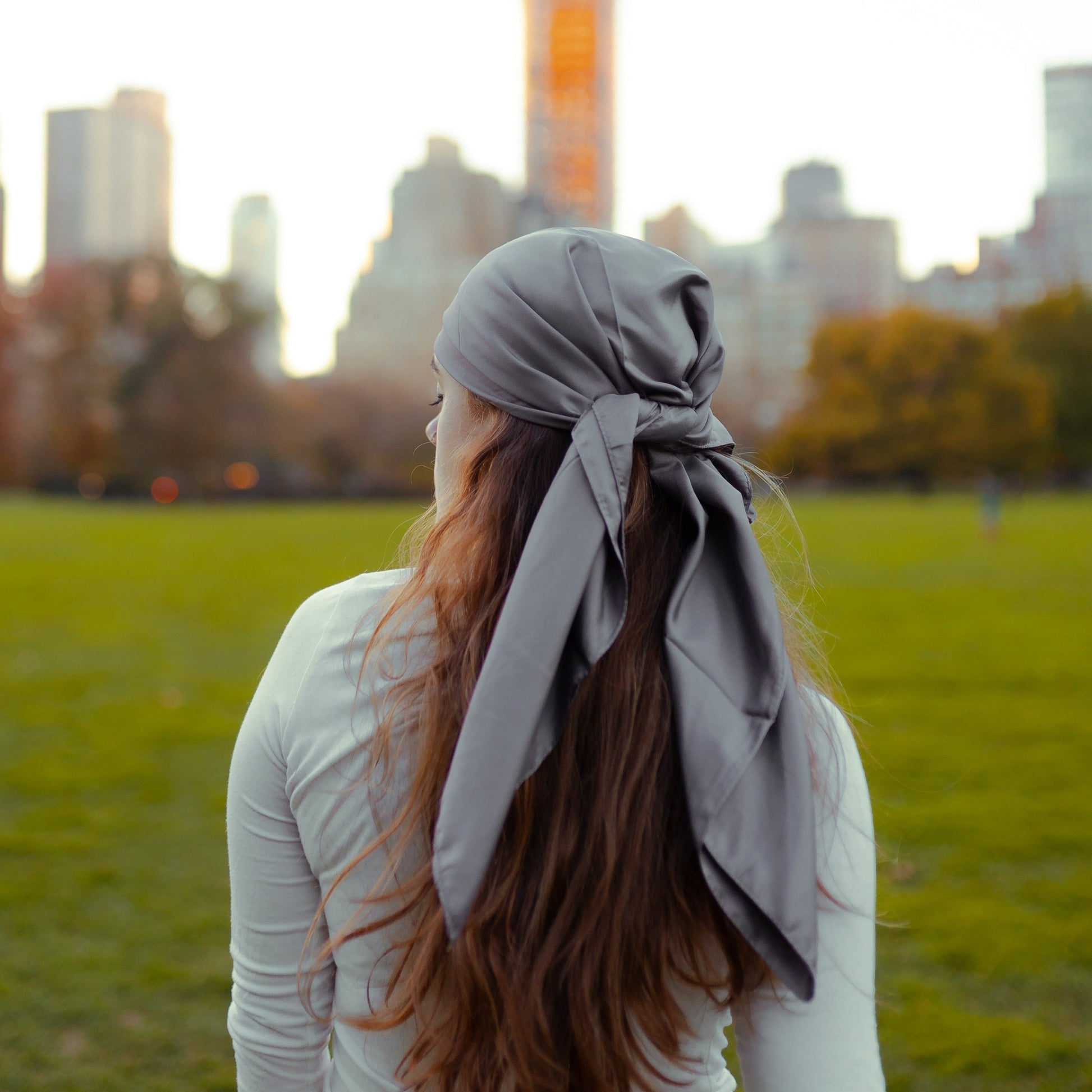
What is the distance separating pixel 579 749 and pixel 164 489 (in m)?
53.0

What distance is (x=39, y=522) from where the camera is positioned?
28.7 m

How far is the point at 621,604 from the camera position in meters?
1.08

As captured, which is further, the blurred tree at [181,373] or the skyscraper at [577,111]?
the skyscraper at [577,111]

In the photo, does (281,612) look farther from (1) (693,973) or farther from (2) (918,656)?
(1) (693,973)

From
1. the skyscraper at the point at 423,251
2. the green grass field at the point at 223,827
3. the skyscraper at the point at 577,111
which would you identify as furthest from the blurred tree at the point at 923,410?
the skyscraper at the point at 577,111

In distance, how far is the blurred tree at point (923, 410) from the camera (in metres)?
54.7

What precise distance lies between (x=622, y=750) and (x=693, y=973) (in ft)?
0.85

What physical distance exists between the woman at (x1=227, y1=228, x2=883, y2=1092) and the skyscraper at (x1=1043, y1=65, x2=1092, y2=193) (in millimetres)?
157694

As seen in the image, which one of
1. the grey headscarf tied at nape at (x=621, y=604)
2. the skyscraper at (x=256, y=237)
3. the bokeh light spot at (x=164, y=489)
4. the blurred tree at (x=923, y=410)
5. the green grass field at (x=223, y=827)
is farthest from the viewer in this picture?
the skyscraper at (x=256, y=237)

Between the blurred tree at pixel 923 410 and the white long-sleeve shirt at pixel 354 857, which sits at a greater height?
the blurred tree at pixel 923 410

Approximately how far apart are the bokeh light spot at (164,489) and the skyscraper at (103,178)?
117284mm

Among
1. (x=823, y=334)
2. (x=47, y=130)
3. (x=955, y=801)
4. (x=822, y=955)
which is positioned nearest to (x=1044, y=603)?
(x=955, y=801)

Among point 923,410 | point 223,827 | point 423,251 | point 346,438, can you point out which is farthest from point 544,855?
point 423,251

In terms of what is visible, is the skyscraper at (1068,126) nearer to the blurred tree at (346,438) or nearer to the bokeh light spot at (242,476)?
the blurred tree at (346,438)
